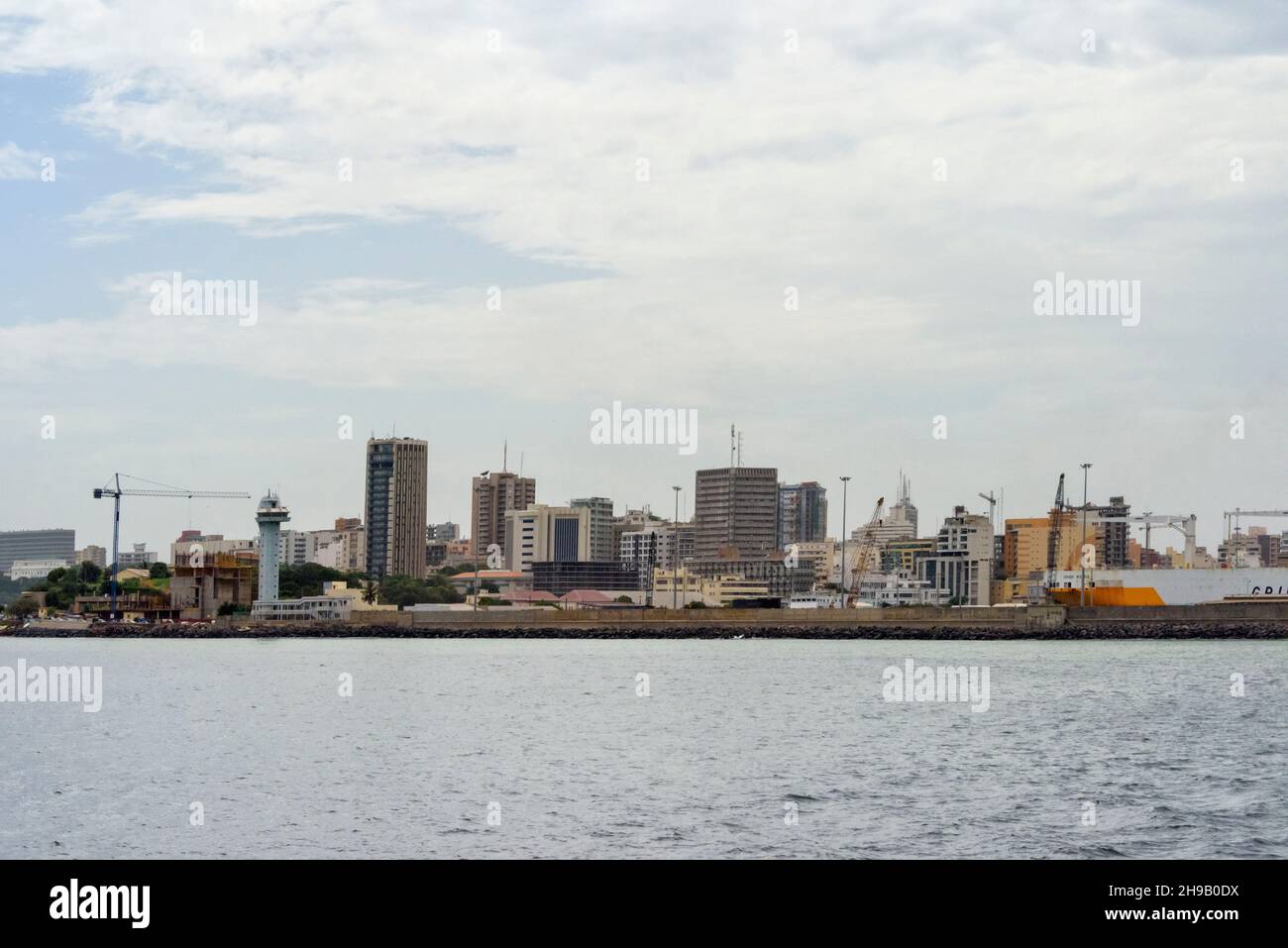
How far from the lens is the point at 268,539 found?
173 metres

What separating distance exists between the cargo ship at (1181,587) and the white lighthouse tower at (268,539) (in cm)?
8517

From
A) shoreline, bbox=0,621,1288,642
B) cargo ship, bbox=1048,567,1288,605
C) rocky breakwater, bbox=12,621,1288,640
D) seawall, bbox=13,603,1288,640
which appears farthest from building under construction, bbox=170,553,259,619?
cargo ship, bbox=1048,567,1288,605

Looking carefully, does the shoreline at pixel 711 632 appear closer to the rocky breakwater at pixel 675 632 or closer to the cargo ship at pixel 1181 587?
the rocky breakwater at pixel 675 632

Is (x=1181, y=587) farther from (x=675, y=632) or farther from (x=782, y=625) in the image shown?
(x=675, y=632)

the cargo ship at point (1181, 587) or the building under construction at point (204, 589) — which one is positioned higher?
the cargo ship at point (1181, 587)

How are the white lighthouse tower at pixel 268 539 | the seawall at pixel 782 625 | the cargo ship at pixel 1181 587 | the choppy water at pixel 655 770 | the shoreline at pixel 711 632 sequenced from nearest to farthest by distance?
the choppy water at pixel 655 770
the shoreline at pixel 711 632
the seawall at pixel 782 625
the cargo ship at pixel 1181 587
the white lighthouse tower at pixel 268 539

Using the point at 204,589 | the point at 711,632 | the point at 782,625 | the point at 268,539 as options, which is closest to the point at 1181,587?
the point at 782,625

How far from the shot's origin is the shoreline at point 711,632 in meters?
134

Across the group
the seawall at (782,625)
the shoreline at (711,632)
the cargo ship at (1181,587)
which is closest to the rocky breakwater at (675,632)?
the shoreline at (711,632)

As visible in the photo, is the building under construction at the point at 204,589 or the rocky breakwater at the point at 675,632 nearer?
the rocky breakwater at the point at 675,632

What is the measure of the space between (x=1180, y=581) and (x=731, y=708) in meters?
102
